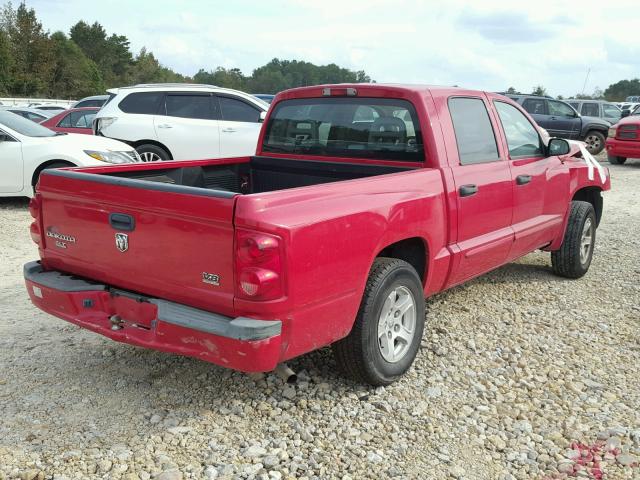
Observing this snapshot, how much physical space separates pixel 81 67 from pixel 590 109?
166 feet

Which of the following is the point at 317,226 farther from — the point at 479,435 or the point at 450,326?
the point at 450,326

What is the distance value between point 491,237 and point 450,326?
0.74 meters

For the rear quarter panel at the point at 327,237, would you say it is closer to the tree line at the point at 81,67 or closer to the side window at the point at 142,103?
the side window at the point at 142,103

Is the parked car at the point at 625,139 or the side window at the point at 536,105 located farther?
the side window at the point at 536,105

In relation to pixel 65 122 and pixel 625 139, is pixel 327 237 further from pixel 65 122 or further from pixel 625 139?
pixel 625 139

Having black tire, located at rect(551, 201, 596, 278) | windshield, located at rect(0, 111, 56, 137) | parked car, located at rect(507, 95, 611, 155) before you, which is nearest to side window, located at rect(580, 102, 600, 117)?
parked car, located at rect(507, 95, 611, 155)

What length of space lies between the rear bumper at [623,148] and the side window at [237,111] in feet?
33.7

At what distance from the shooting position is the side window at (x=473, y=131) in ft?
14.7

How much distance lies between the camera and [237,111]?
11031mm

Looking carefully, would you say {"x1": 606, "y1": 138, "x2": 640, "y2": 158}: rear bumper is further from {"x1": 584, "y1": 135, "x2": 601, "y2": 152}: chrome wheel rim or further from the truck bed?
the truck bed

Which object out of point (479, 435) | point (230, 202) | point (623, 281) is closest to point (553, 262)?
point (623, 281)

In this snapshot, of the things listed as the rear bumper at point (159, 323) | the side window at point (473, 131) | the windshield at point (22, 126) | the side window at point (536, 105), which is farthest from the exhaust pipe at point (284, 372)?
the side window at point (536, 105)

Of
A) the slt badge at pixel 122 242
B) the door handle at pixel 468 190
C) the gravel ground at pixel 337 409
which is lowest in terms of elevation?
the gravel ground at pixel 337 409

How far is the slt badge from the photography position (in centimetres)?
341
